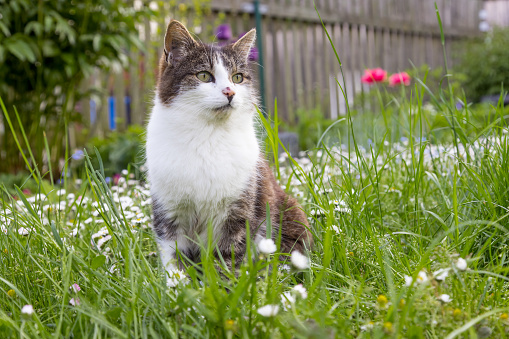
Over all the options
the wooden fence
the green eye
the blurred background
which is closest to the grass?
the green eye

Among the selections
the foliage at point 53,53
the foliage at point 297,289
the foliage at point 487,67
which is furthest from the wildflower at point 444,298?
the foliage at point 487,67

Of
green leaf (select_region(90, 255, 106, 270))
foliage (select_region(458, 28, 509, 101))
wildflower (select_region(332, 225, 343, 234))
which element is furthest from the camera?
foliage (select_region(458, 28, 509, 101))

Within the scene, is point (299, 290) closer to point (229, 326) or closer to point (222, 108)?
point (229, 326)

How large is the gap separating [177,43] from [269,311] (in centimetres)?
125

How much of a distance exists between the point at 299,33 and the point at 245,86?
530 centimetres

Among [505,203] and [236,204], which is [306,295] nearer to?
[236,204]

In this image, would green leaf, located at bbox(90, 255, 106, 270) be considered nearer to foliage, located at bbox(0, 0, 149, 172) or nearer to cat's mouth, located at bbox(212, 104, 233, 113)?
cat's mouth, located at bbox(212, 104, 233, 113)

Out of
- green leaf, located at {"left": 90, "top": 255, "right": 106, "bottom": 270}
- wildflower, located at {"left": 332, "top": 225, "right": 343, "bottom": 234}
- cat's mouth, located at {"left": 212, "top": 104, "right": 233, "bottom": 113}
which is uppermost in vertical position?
cat's mouth, located at {"left": 212, "top": 104, "right": 233, "bottom": 113}

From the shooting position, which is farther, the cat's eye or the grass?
the cat's eye

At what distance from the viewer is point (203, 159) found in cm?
175

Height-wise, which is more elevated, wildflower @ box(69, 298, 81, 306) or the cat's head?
the cat's head

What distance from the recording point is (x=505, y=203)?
169 cm

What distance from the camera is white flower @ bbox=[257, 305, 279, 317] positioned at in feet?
3.37

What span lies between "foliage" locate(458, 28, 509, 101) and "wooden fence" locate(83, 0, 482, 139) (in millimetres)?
704
